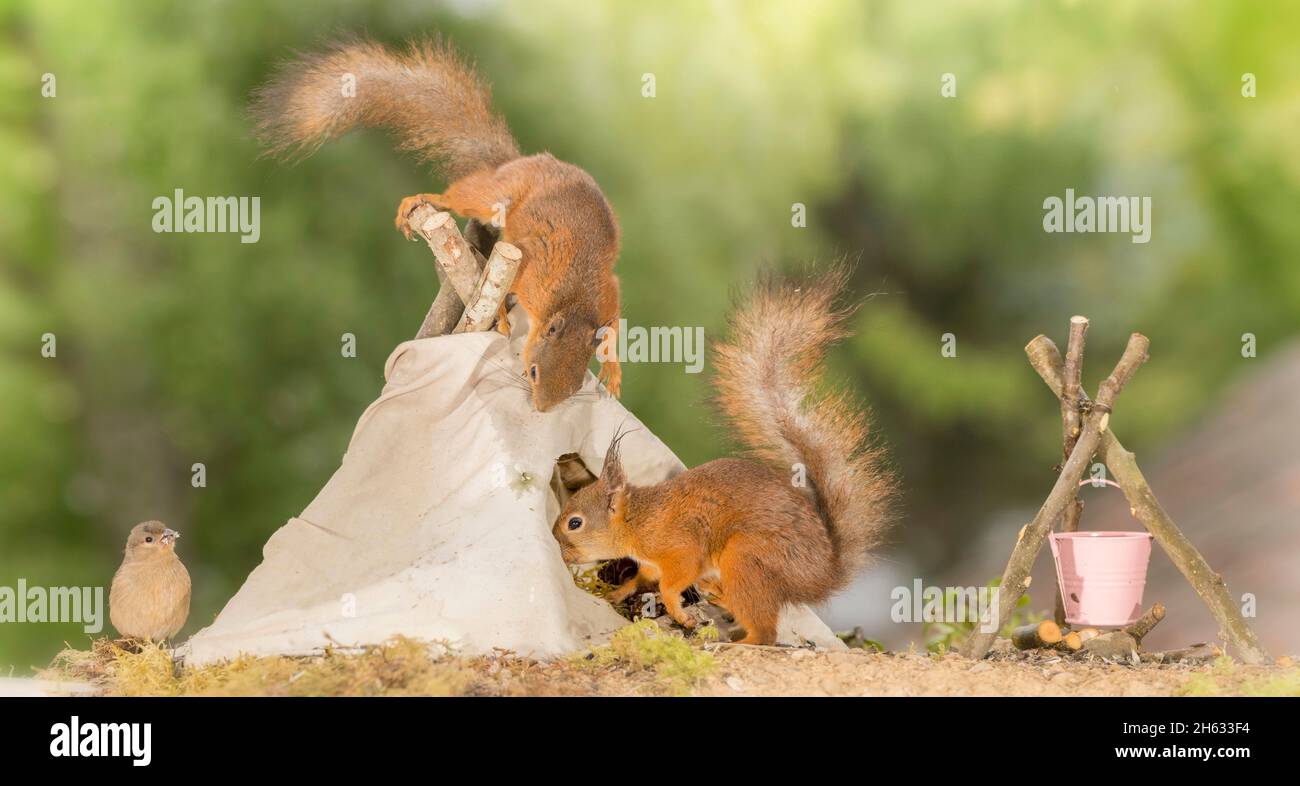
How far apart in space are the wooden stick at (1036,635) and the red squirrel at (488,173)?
1.98 metres

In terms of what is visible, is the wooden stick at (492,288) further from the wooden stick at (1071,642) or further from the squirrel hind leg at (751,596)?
the wooden stick at (1071,642)

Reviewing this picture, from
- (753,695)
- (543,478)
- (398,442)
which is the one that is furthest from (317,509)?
(753,695)

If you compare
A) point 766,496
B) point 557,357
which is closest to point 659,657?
point 766,496

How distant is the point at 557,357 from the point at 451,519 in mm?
798

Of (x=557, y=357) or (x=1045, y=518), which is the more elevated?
(x=557, y=357)

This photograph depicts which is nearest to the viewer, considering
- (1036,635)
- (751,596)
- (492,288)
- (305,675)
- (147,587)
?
(305,675)

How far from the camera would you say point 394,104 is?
575cm

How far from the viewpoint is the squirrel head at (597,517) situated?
462 cm

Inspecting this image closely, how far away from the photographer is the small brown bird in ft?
15.0

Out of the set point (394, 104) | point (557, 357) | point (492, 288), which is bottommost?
point (557, 357)

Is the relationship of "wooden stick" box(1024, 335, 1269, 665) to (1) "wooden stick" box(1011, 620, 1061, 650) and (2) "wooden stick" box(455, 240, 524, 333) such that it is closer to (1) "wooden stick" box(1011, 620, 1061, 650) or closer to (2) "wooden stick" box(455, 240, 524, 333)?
(1) "wooden stick" box(1011, 620, 1061, 650)

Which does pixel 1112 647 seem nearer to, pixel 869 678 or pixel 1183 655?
pixel 1183 655

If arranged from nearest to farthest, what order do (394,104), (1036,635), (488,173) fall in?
(1036,635) → (488,173) → (394,104)

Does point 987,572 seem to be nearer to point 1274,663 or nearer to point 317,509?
point 1274,663
